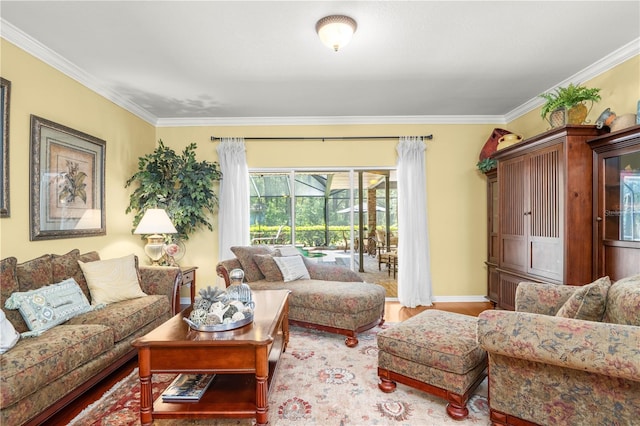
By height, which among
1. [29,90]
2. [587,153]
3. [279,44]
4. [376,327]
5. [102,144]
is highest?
[279,44]

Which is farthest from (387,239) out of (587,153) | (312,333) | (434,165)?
(587,153)

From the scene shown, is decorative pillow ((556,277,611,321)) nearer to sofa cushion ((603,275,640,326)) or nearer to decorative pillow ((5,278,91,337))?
sofa cushion ((603,275,640,326))

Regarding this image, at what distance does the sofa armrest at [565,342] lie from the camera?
4.35 feet

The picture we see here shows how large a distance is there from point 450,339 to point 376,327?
1.58 meters

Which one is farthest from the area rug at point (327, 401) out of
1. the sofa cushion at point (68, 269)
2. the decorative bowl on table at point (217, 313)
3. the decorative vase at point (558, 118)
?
the decorative vase at point (558, 118)

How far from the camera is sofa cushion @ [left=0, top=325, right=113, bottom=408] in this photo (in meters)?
1.56

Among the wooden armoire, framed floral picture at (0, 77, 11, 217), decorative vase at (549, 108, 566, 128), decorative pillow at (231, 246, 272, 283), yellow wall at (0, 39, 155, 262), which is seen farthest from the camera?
decorative pillow at (231, 246, 272, 283)

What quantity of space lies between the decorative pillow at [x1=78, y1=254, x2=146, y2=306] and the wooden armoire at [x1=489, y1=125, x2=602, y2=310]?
3.83 meters

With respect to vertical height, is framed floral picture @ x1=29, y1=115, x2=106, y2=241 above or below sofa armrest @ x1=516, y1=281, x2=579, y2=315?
above

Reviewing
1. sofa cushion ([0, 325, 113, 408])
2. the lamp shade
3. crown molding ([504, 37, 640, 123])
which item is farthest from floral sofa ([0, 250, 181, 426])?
crown molding ([504, 37, 640, 123])

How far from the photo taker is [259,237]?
474cm

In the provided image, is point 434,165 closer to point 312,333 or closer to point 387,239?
point 387,239

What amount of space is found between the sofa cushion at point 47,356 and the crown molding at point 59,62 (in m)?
2.18

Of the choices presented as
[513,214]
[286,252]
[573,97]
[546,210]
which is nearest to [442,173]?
[513,214]
